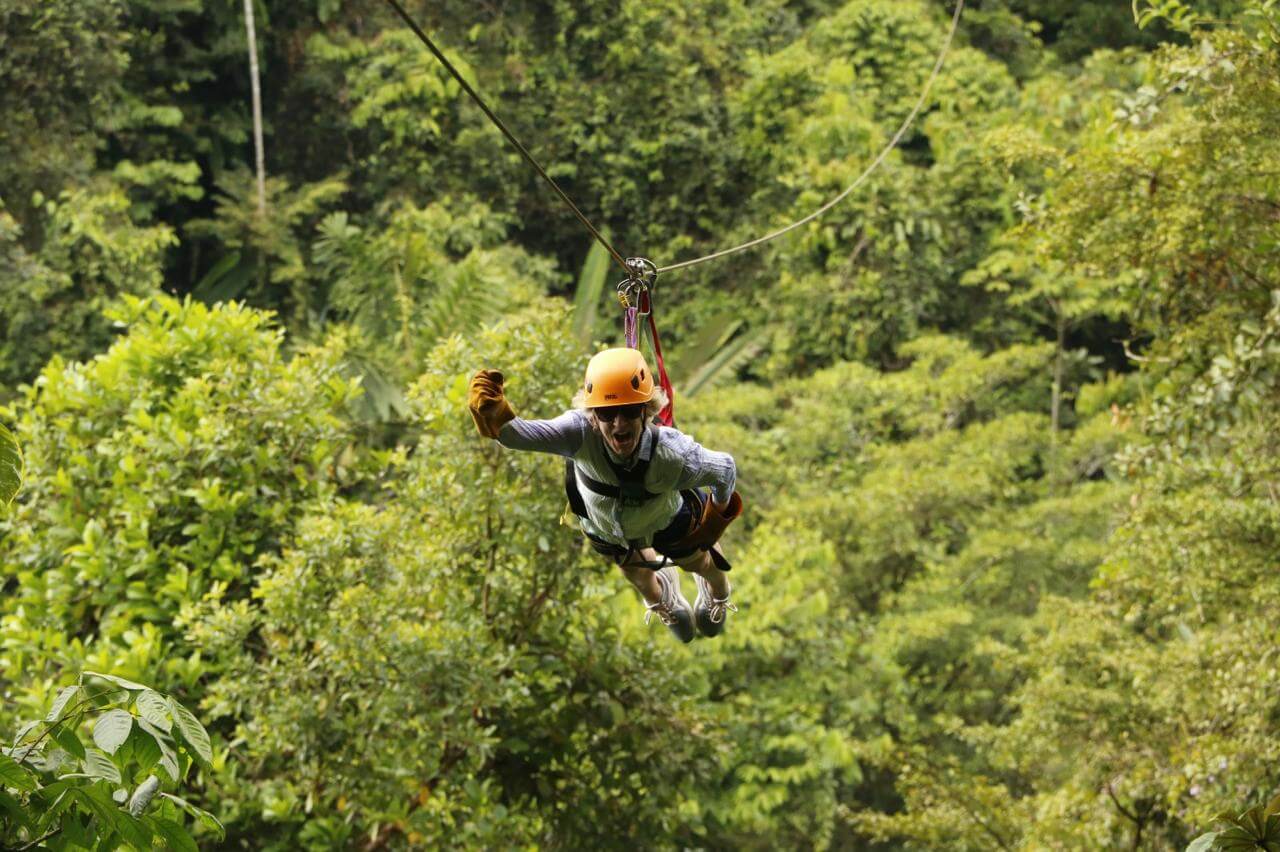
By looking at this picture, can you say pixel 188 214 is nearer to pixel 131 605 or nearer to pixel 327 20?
pixel 327 20

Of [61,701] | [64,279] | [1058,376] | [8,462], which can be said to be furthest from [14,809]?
[1058,376]

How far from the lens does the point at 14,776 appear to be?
7.95ft

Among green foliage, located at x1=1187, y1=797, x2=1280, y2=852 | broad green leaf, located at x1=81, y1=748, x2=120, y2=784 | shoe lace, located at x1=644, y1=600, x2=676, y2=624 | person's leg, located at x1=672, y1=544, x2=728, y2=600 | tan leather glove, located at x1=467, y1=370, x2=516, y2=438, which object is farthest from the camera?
shoe lace, located at x1=644, y1=600, x2=676, y2=624

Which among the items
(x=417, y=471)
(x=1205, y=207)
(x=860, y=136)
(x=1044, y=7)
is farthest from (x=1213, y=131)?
(x=1044, y=7)

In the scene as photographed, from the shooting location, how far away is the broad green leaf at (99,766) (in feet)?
8.23

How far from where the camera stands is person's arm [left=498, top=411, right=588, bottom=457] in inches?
142

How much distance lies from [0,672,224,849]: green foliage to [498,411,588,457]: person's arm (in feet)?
3.86

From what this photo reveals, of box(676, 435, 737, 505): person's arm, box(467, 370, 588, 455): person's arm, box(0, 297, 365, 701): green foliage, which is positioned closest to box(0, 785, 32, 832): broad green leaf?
→ box(467, 370, 588, 455): person's arm

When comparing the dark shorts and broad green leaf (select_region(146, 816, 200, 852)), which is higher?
broad green leaf (select_region(146, 816, 200, 852))

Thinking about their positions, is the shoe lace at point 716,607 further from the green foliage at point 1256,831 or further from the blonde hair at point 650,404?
the green foliage at point 1256,831

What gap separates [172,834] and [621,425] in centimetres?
149

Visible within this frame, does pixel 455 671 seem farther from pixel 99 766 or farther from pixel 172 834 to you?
pixel 99 766

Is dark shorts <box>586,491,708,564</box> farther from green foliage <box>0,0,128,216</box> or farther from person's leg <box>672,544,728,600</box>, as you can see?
green foliage <box>0,0,128,216</box>

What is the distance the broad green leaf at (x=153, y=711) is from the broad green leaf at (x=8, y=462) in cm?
52
